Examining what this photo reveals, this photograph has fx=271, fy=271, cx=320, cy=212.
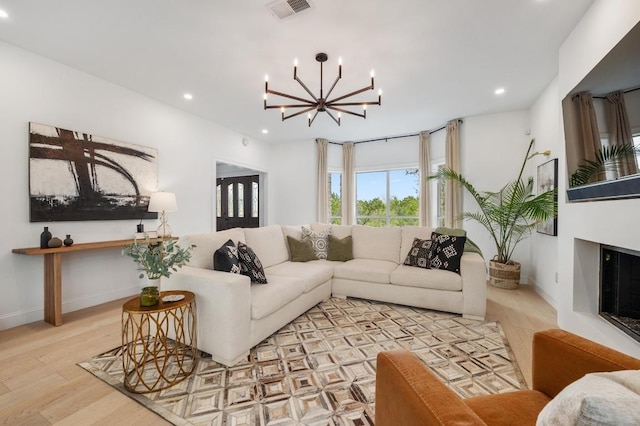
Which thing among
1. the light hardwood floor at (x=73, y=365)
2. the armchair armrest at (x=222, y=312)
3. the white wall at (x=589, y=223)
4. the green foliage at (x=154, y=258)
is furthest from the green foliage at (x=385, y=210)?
the green foliage at (x=154, y=258)

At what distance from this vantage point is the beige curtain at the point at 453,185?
187 inches

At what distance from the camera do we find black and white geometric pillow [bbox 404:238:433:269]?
322 cm

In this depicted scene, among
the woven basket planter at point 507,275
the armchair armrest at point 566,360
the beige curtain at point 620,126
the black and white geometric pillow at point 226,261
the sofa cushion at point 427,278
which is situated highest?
the beige curtain at point 620,126

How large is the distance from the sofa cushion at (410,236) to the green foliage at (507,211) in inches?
49.8

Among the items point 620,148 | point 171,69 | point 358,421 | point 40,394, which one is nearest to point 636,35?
point 620,148

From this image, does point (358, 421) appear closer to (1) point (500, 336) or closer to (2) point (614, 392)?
(2) point (614, 392)

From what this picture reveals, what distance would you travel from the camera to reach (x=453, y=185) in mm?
4805

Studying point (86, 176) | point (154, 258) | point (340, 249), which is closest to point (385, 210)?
point (340, 249)

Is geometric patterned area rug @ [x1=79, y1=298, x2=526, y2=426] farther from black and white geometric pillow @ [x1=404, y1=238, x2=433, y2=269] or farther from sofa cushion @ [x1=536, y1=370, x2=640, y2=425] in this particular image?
sofa cushion @ [x1=536, y1=370, x2=640, y2=425]

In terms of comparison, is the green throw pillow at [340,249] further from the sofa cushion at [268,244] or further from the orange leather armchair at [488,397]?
the orange leather armchair at [488,397]

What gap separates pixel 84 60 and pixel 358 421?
417 centimetres

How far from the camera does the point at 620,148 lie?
1652 mm

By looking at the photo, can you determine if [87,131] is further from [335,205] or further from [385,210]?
[385,210]

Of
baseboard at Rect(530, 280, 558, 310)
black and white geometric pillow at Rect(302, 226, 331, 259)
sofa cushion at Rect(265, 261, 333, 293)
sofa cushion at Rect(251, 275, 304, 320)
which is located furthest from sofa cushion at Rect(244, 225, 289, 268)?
baseboard at Rect(530, 280, 558, 310)
